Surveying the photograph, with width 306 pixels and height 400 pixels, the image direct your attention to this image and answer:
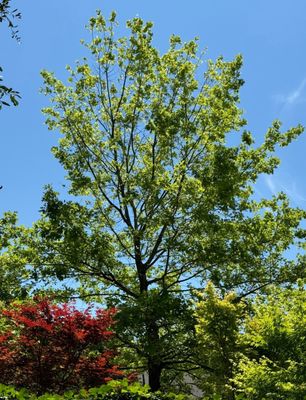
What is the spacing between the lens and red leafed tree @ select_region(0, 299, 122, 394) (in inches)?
428

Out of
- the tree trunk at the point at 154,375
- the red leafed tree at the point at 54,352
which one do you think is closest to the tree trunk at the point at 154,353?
the tree trunk at the point at 154,375

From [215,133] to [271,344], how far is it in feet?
32.5

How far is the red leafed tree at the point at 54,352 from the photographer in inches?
428

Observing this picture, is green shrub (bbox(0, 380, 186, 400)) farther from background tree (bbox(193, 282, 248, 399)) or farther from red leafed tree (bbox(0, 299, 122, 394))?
background tree (bbox(193, 282, 248, 399))

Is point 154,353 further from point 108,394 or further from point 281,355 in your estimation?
point 108,394

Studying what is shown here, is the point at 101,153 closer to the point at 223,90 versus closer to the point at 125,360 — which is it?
the point at 223,90

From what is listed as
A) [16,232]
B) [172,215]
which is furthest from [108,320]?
[16,232]

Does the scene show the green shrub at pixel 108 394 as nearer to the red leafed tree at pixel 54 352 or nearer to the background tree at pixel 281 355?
the background tree at pixel 281 355

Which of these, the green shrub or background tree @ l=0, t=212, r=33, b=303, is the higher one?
background tree @ l=0, t=212, r=33, b=303

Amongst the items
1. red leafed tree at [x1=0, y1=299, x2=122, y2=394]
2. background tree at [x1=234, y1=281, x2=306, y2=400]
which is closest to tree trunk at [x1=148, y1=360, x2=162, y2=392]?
red leafed tree at [x1=0, y1=299, x2=122, y2=394]

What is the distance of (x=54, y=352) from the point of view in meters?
11.1

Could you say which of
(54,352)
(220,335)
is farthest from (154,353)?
(54,352)

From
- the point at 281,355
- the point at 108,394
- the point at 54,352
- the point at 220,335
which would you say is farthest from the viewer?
the point at 220,335

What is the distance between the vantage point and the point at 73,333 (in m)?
10.7
